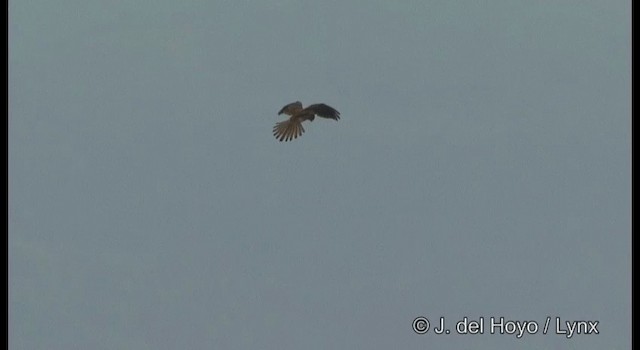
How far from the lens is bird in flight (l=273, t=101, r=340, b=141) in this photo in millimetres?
75375

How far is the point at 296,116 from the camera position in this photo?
75.9 meters

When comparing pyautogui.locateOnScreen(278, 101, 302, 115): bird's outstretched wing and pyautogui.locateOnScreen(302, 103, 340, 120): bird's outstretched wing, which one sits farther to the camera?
pyautogui.locateOnScreen(278, 101, 302, 115): bird's outstretched wing

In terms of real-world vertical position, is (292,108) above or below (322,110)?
above

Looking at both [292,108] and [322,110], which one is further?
[292,108]

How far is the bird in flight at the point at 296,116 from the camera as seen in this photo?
75375 millimetres

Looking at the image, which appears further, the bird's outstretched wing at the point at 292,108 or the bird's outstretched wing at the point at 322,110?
the bird's outstretched wing at the point at 292,108
